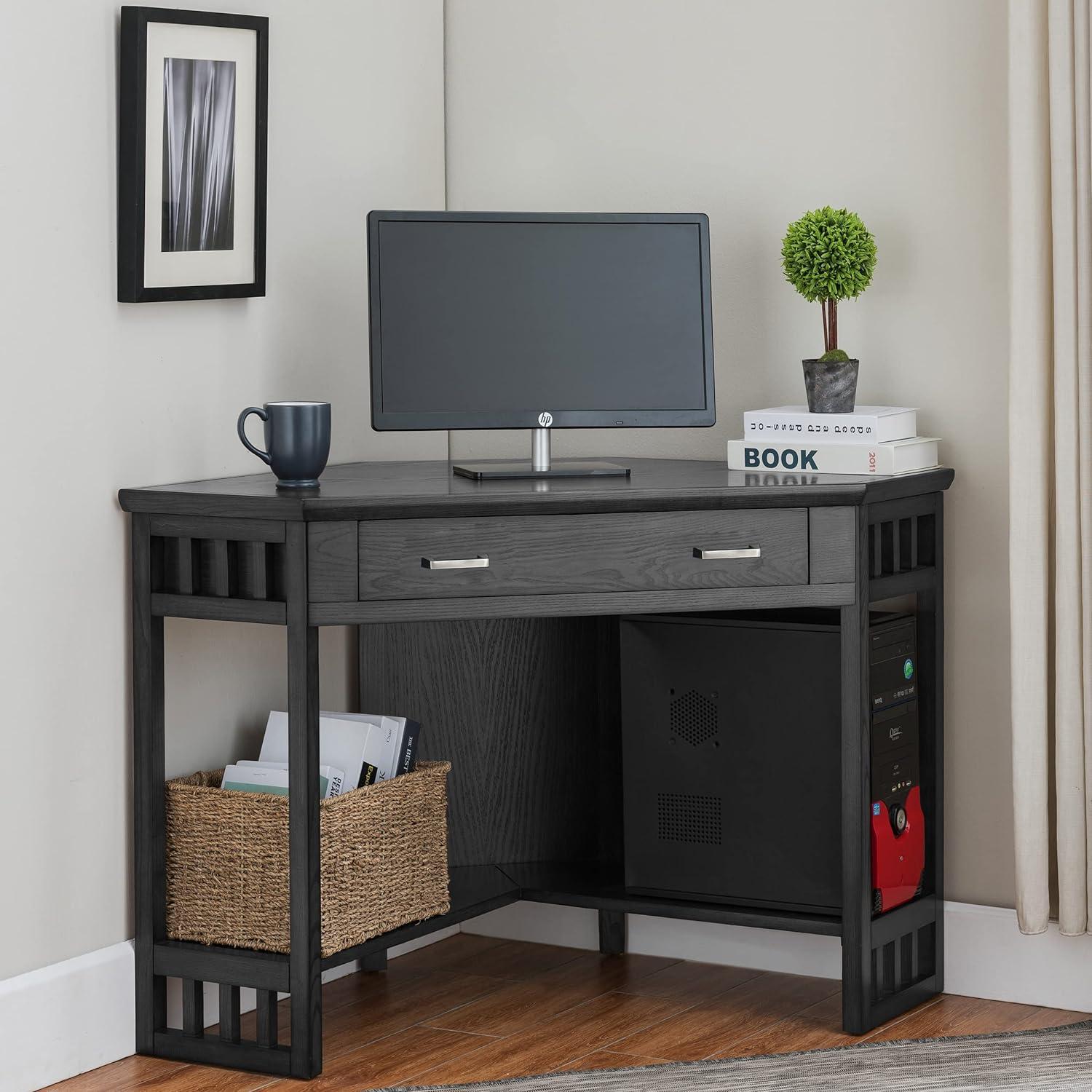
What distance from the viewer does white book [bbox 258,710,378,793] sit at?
2.64 metres

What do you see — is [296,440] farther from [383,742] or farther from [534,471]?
[383,742]

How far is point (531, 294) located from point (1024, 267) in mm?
748

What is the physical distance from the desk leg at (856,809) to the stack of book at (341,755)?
68 centimetres

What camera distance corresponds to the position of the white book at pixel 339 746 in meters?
2.64

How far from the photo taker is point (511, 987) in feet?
9.55

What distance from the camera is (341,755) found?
2.65 metres

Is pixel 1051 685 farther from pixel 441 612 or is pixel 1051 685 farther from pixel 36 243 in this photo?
pixel 36 243

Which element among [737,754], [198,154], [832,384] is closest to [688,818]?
[737,754]

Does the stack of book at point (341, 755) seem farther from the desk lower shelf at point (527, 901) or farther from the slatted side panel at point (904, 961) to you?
the slatted side panel at point (904, 961)

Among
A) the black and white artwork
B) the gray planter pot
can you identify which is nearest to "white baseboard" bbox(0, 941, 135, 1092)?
the black and white artwork

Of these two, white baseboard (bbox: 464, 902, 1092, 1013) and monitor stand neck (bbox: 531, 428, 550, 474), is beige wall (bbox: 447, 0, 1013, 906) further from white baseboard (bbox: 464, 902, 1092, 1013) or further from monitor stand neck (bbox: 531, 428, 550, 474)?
monitor stand neck (bbox: 531, 428, 550, 474)

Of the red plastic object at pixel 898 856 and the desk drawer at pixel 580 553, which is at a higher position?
the desk drawer at pixel 580 553

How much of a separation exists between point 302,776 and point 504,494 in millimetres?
477

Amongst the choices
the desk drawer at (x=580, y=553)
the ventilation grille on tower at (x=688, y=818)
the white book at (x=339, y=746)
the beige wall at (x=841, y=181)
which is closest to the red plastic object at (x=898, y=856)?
the beige wall at (x=841, y=181)
